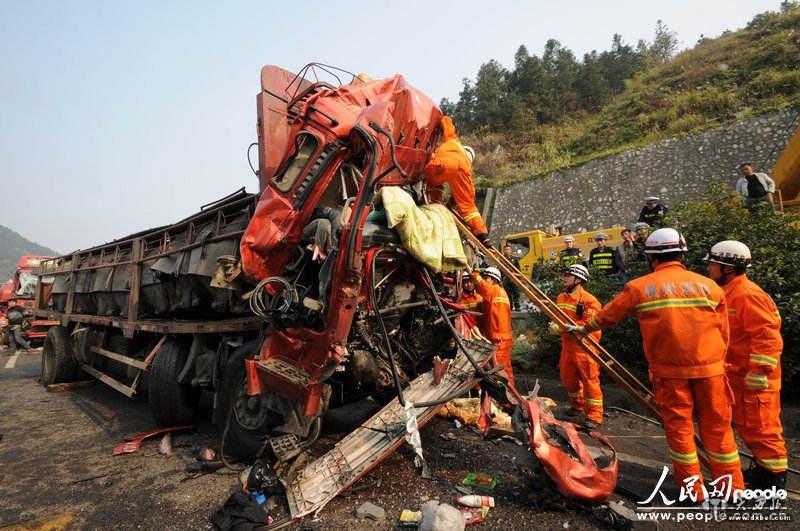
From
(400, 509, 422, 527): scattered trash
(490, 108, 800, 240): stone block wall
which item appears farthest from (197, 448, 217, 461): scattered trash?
(490, 108, 800, 240): stone block wall

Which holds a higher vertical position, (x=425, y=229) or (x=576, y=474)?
(x=425, y=229)

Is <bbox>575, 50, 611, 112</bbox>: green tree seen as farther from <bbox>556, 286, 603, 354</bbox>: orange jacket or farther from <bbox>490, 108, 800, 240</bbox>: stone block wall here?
<bbox>556, 286, 603, 354</bbox>: orange jacket

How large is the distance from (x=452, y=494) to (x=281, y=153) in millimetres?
3028

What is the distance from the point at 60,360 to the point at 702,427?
9341 millimetres

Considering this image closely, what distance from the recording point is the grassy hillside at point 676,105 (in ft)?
44.4

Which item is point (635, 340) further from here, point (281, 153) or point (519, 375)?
point (281, 153)

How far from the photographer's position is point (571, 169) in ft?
49.8

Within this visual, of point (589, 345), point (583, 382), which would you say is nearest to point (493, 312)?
point (583, 382)

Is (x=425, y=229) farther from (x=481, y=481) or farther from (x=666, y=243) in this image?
(x=481, y=481)

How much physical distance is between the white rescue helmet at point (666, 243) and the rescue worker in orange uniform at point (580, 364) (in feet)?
4.53

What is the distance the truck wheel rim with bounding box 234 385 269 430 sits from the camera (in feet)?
10.7

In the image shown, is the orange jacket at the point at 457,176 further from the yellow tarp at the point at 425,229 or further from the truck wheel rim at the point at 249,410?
the truck wheel rim at the point at 249,410

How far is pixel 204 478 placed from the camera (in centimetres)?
324

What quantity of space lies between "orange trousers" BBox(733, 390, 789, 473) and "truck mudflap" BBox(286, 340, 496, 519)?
174cm
